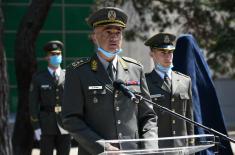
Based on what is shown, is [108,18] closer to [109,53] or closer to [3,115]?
[109,53]

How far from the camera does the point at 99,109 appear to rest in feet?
14.2

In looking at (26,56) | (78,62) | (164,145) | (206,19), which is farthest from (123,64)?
(206,19)

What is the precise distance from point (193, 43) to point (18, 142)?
7130 mm

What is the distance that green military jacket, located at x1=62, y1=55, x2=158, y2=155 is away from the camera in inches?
167

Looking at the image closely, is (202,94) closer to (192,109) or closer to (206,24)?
(192,109)

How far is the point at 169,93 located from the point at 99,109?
5.82ft

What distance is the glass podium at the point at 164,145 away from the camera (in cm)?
362

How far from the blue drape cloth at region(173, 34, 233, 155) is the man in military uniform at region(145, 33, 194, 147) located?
0.11m

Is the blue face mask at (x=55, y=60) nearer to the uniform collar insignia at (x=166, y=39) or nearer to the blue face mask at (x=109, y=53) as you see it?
the uniform collar insignia at (x=166, y=39)

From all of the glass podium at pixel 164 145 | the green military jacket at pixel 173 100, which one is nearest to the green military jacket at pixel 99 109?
the glass podium at pixel 164 145

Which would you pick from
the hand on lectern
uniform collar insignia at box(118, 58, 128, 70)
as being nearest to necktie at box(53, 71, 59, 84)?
uniform collar insignia at box(118, 58, 128, 70)

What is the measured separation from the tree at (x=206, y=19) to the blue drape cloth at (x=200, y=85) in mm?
8204

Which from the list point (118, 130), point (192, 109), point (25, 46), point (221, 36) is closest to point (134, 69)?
point (118, 130)

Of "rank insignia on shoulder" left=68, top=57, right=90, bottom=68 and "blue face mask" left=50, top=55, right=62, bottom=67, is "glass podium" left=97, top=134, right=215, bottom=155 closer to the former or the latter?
"rank insignia on shoulder" left=68, top=57, right=90, bottom=68
